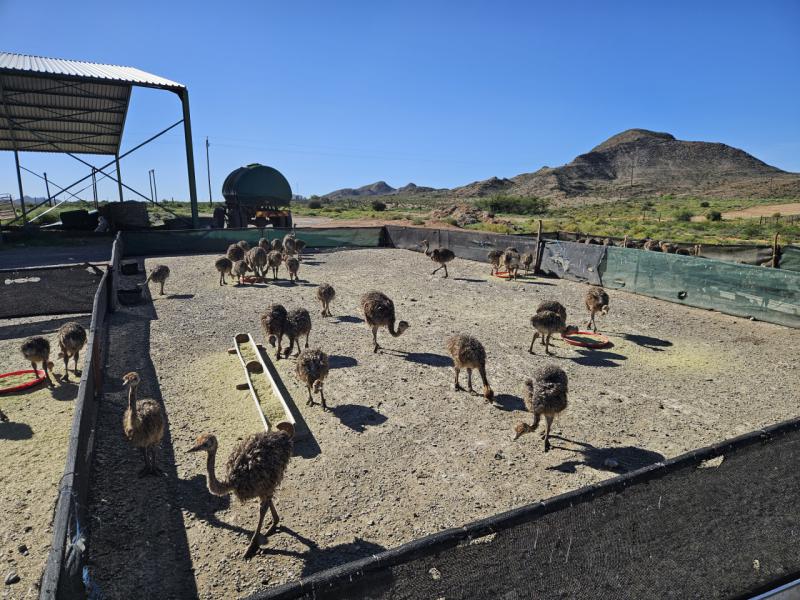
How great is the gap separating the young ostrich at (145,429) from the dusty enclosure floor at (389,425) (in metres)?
0.22

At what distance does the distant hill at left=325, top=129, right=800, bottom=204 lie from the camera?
4169 inches

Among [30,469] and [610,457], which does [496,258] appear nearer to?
[610,457]

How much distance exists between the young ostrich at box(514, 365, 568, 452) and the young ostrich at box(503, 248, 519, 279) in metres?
11.7

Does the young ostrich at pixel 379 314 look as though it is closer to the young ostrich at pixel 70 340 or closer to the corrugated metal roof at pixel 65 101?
the young ostrich at pixel 70 340

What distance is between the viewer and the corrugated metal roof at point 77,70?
21656 mm

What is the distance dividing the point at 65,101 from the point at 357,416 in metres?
31.1

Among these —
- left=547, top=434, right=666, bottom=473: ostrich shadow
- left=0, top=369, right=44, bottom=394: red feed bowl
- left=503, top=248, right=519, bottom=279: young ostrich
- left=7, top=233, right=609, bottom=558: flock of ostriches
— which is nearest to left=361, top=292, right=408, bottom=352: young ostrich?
left=7, top=233, right=609, bottom=558: flock of ostriches

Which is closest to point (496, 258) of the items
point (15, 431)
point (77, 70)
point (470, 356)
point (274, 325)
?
point (274, 325)

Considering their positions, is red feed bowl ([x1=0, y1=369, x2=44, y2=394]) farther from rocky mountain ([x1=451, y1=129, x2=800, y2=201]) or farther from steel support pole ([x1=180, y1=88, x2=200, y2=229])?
rocky mountain ([x1=451, y1=129, x2=800, y2=201])

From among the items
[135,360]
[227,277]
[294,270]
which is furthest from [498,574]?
[227,277]

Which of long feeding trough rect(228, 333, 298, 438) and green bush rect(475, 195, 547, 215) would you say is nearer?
long feeding trough rect(228, 333, 298, 438)

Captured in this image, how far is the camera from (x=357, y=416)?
291 inches

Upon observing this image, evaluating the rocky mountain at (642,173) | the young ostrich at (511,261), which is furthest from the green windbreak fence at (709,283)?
the rocky mountain at (642,173)

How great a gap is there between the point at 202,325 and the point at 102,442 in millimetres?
5705
